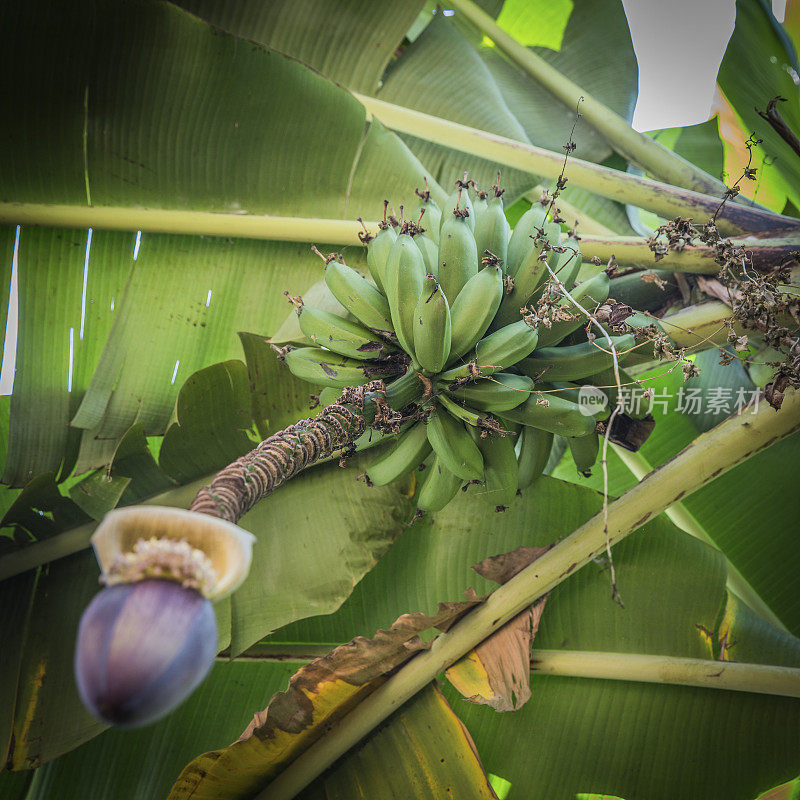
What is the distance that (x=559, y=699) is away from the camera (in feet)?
4.53

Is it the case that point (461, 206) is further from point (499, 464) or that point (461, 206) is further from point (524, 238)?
point (499, 464)

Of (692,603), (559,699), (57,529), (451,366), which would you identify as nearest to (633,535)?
(692,603)

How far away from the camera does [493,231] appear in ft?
3.77

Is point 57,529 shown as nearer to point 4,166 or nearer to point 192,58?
point 4,166

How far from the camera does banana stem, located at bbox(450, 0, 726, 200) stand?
5.42 feet

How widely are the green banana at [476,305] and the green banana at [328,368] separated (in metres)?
0.19

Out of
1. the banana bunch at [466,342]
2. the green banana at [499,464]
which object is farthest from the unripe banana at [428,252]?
the green banana at [499,464]

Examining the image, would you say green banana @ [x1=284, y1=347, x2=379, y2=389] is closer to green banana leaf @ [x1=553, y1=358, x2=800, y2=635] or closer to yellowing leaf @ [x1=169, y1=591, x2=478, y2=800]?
yellowing leaf @ [x1=169, y1=591, x2=478, y2=800]

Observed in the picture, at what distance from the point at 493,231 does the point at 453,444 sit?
1.33 feet

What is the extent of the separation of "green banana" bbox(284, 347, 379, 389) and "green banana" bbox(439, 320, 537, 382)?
7.0 inches

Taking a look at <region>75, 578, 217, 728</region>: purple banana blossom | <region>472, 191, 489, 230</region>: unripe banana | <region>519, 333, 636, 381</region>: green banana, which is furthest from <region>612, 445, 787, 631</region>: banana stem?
<region>75, 578, 217, 728</region>: purple banana blossom

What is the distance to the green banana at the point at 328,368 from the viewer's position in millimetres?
1139

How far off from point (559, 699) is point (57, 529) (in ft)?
4.02

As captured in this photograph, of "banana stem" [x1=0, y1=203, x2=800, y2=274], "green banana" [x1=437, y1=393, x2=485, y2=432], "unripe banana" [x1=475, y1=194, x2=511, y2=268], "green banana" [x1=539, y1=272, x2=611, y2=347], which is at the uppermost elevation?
"banana stem" [x1=0, y1=203, x2=800, y2=274]
